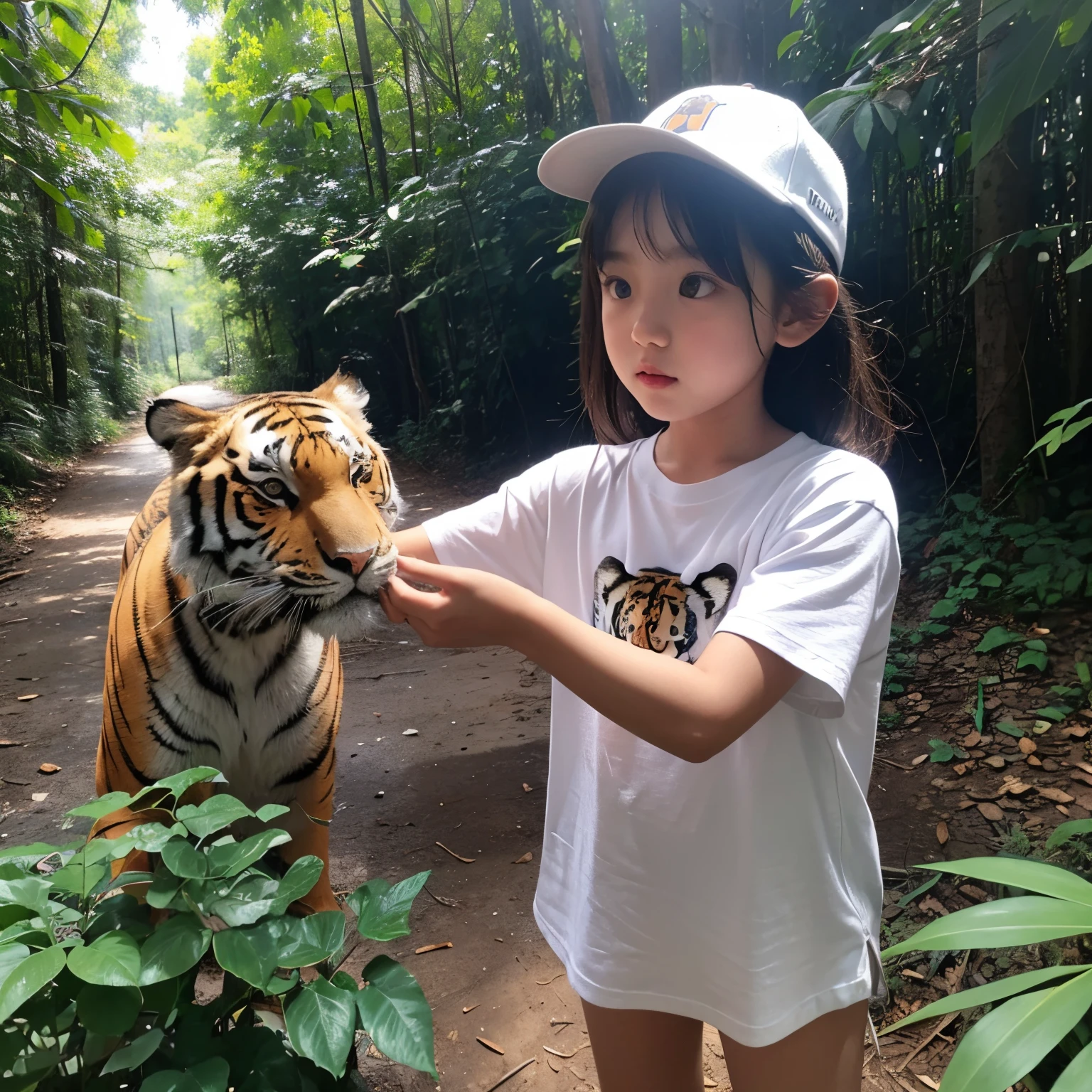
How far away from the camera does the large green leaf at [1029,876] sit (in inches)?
30.2

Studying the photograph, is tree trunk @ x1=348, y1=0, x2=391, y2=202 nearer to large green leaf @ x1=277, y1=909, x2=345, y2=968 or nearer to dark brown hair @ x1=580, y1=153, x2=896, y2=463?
dark brown hair @ x1=580, y1=153, x2=896, y2=463

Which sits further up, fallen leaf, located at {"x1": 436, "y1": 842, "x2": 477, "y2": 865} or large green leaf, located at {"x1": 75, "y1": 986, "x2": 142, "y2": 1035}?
large green leaf, located at {"x1": 75, "y1": 986, "x2": 142, "y2": 1035}

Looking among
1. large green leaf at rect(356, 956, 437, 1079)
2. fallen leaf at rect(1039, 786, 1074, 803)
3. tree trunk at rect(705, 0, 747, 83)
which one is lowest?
fallen leaf at rect(1039, 786, 1074, 803)

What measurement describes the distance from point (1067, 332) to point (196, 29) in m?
9.72

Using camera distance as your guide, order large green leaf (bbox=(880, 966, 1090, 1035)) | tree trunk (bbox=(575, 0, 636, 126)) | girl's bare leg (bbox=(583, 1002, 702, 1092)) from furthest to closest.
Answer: tree trunk (bbox=(575, 0, 636, 126)) → girl's bare leg (bbox=(583, 1002, 702, 1092)) → large green leaf (bbox=(880, 966, 1090, 1035))

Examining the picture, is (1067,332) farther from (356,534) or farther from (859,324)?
(356,534)

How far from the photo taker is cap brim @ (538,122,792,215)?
981 mm

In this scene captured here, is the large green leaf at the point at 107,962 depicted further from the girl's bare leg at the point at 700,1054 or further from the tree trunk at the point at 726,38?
the tree trunk at the point at 726,38

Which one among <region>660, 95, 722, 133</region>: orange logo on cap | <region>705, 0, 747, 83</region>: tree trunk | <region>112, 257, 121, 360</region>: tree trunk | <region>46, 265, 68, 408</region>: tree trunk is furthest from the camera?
<region>112, 257, 121, 360</region>: tree trunk

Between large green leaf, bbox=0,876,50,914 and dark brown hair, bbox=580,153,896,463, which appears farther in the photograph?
dark brown hair, bbox=580,153,896,463

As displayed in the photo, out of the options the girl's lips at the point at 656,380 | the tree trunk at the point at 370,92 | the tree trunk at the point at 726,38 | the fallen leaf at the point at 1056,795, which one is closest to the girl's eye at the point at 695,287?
the girl's lips at the point at 656,380

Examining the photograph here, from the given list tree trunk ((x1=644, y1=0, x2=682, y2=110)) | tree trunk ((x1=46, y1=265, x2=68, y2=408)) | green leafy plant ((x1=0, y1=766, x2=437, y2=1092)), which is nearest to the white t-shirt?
green leafy plant ((x1=0, y1=766, x2=437, y2=1092))

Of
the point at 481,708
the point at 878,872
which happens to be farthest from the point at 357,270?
the point at 878,872

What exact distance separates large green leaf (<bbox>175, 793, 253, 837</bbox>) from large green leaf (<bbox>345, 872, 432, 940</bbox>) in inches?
6.9
